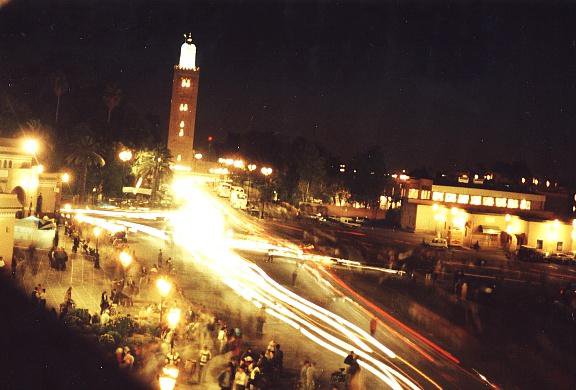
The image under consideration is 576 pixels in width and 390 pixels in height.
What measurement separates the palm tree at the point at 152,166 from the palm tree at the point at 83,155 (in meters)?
11.1

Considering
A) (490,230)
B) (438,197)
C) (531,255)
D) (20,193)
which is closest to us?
(20,193)

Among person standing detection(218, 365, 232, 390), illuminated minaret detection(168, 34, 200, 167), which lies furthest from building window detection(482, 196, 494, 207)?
illuminated minaret detection(168, 34, 200, 167)

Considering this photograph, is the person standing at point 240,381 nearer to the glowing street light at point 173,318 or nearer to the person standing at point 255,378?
the person standing at point 255,378

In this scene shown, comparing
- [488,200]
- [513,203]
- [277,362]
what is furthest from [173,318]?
[513,203]

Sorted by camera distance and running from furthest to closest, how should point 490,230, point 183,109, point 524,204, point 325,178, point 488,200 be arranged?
point 183,109 → point 325,178 → point 524,204 → point 488,200 → point 490,230

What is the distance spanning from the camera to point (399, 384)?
58.6 feet

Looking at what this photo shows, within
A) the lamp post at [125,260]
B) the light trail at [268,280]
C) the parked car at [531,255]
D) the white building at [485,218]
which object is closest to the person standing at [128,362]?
the light trail at [268,280]

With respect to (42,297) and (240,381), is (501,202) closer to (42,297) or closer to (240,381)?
(42,297)

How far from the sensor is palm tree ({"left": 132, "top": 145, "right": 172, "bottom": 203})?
71.2 metres

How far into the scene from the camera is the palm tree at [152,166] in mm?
71250

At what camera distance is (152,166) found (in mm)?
72000

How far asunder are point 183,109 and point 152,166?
41790mm

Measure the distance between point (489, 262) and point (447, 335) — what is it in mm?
22656

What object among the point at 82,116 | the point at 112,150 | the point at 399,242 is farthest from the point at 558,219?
the point at 82,116
